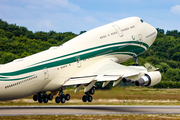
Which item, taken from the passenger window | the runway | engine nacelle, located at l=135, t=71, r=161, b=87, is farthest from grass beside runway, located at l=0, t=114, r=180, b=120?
the passenger window

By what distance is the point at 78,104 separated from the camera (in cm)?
4500

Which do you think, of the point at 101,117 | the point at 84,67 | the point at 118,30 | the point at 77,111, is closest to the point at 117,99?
the point at 77,111

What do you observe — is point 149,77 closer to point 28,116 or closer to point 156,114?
point 156,114

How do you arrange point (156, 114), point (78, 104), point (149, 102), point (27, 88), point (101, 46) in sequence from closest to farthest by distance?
1. point (27, 88)
2. point (156, 114)
3. point (101, 46)
4. point (78, 104)
5. point (149, 102)

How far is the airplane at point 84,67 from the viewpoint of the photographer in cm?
3042

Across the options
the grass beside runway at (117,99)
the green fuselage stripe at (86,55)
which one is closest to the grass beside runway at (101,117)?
the grass beside runway at (117,99)

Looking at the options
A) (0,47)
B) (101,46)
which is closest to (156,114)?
(101,46)

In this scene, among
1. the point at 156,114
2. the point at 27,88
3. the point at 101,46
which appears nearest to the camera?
the point at 27,88

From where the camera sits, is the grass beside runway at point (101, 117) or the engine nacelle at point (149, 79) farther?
the engine nacelle at point (149, 79)

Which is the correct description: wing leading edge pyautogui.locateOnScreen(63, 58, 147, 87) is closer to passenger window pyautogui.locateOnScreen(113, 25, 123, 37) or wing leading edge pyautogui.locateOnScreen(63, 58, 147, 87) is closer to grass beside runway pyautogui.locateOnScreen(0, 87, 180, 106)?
grass beside runway pyautogui.locateOnScreen(0, 87, 180, 106)

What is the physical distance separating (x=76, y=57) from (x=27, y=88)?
261 inches

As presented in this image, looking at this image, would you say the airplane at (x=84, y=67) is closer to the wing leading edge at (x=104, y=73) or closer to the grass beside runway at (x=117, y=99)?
the wing leading edge at (x=104, y=73)

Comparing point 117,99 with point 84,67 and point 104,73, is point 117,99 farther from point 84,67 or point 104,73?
point 84,67

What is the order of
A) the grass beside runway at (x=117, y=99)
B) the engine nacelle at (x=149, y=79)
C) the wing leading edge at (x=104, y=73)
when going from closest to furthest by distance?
the wing leading edge at (x=104, y=73) → the engine nacelle at (x=149, y=79) → the grass beside runway at (x=117, y=99)
